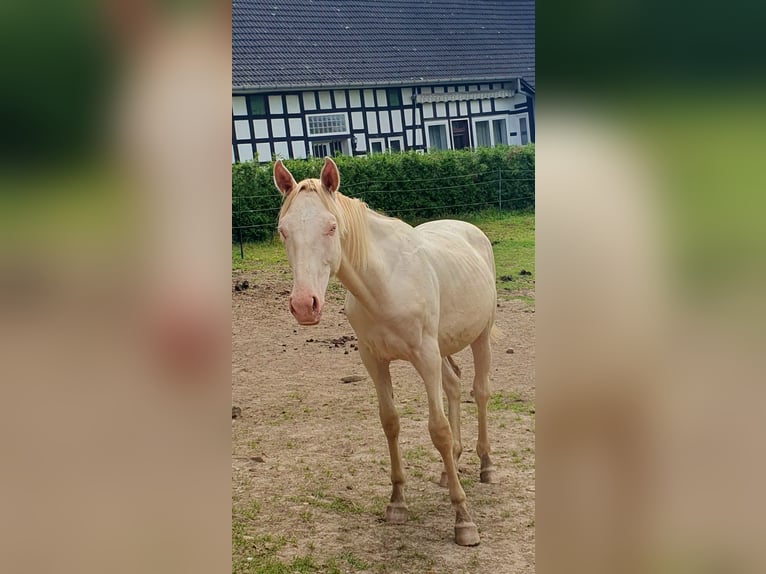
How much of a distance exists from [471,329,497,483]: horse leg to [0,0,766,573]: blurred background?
4044mm

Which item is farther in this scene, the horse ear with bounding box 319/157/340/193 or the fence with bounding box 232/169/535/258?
the fence with bounding box 232/169/535/258

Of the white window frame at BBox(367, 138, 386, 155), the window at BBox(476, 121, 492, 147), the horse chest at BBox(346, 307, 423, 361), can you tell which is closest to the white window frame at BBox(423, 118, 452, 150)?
the window at BBox(476, 121, 492, 147)

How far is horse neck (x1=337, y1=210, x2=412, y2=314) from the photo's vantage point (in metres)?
3.83

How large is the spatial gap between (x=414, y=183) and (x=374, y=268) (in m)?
12.0

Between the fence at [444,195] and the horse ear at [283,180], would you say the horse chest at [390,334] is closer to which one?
the horse ear at [283,180]

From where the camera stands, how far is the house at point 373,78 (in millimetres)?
15969

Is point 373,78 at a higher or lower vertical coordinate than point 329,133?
higher

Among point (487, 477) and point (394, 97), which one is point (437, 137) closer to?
point (394, 97)

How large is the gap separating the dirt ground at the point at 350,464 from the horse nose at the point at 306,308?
1.54m

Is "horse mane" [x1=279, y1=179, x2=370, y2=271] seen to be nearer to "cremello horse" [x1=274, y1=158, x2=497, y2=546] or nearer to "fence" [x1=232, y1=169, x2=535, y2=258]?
"cremello horse" [x1=274, y1=158, x2=497, y2=546]

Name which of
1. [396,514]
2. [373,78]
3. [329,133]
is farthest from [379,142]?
[396,514]

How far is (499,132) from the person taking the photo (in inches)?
705
